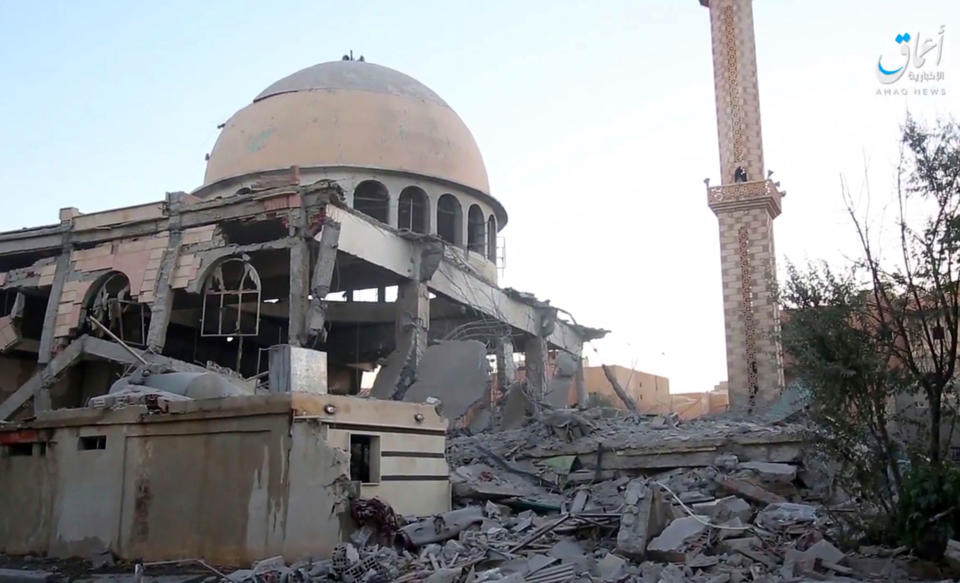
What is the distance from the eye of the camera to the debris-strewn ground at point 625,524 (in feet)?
28.3

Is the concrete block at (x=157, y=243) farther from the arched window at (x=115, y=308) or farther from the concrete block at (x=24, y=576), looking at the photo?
the concrete block at (x=24, y=576)

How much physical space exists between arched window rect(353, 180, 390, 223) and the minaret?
8.74 m

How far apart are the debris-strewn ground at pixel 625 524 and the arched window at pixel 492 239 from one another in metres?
12.6

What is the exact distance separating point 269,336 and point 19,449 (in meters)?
12.3

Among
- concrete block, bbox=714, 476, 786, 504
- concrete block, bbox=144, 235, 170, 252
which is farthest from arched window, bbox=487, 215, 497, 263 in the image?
concrete block, bbox=714, 476, 786, 504

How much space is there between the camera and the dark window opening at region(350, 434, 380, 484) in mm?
11258

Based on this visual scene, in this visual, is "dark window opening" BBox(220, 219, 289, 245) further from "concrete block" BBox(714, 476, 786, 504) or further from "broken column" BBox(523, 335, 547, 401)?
"concrete block" BBox(714, 476, 786, 504)

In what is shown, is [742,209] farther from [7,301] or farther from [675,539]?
[7,301]

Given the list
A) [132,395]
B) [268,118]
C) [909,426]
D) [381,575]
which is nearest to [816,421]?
[909,426]

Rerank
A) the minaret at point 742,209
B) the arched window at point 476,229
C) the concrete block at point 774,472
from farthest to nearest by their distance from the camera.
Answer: the arched window at point 476,229 → the minaret at point 742,209 → the concrete block at point 774,472

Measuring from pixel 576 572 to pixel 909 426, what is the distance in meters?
4.05

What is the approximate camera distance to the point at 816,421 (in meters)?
9.74

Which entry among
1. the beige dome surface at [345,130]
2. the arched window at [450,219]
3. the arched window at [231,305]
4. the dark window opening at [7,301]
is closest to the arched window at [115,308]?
the arched window at [231,305]

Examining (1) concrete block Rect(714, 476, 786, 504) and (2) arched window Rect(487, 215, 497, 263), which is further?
(2) arched window Rect(487, 215, 497, 263)
